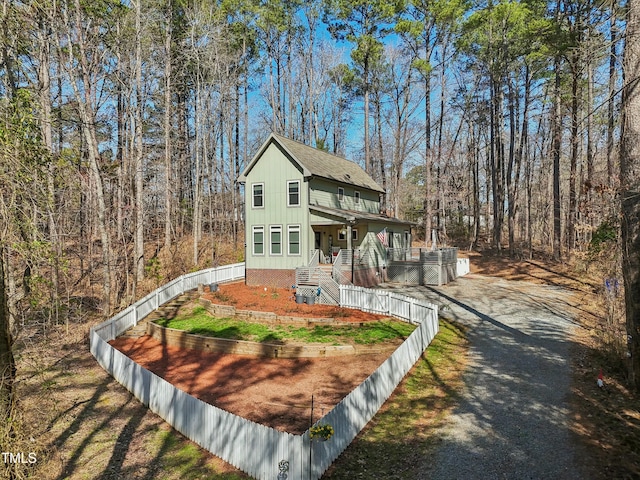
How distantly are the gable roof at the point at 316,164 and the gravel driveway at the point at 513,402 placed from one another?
10.7 m

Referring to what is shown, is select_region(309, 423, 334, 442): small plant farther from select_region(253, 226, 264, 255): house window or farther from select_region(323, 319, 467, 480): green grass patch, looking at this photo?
select_region(253, 226, 264, 255): house window

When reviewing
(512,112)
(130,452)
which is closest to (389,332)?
(130,452)

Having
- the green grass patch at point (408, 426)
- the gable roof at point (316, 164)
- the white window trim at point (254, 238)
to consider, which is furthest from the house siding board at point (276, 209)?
the green grass patch at point (408, 426)

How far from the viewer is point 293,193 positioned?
68.7 feet

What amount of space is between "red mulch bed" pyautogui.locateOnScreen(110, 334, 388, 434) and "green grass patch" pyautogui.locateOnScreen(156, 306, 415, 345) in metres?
1.09

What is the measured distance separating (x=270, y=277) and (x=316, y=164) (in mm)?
7509

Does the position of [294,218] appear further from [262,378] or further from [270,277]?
[262,378]

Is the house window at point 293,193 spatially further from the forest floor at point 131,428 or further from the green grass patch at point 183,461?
the green grass patch at point 183,461

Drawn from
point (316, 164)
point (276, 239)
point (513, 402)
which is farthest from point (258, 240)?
point (513, 402)

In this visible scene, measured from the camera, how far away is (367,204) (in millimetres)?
26766

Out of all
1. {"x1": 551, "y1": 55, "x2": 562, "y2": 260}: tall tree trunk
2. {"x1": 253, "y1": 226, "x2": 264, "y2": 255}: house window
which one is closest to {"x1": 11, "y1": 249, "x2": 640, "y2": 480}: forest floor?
{"x1": 253, "y1": 226, "x2": 264, "y2": 255}: house window

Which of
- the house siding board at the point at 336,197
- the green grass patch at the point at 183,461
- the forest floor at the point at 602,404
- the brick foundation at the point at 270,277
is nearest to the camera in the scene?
the forest floor at the point at 602,404

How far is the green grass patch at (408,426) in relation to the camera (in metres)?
5.95

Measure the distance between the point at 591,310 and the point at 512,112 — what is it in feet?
71.0
